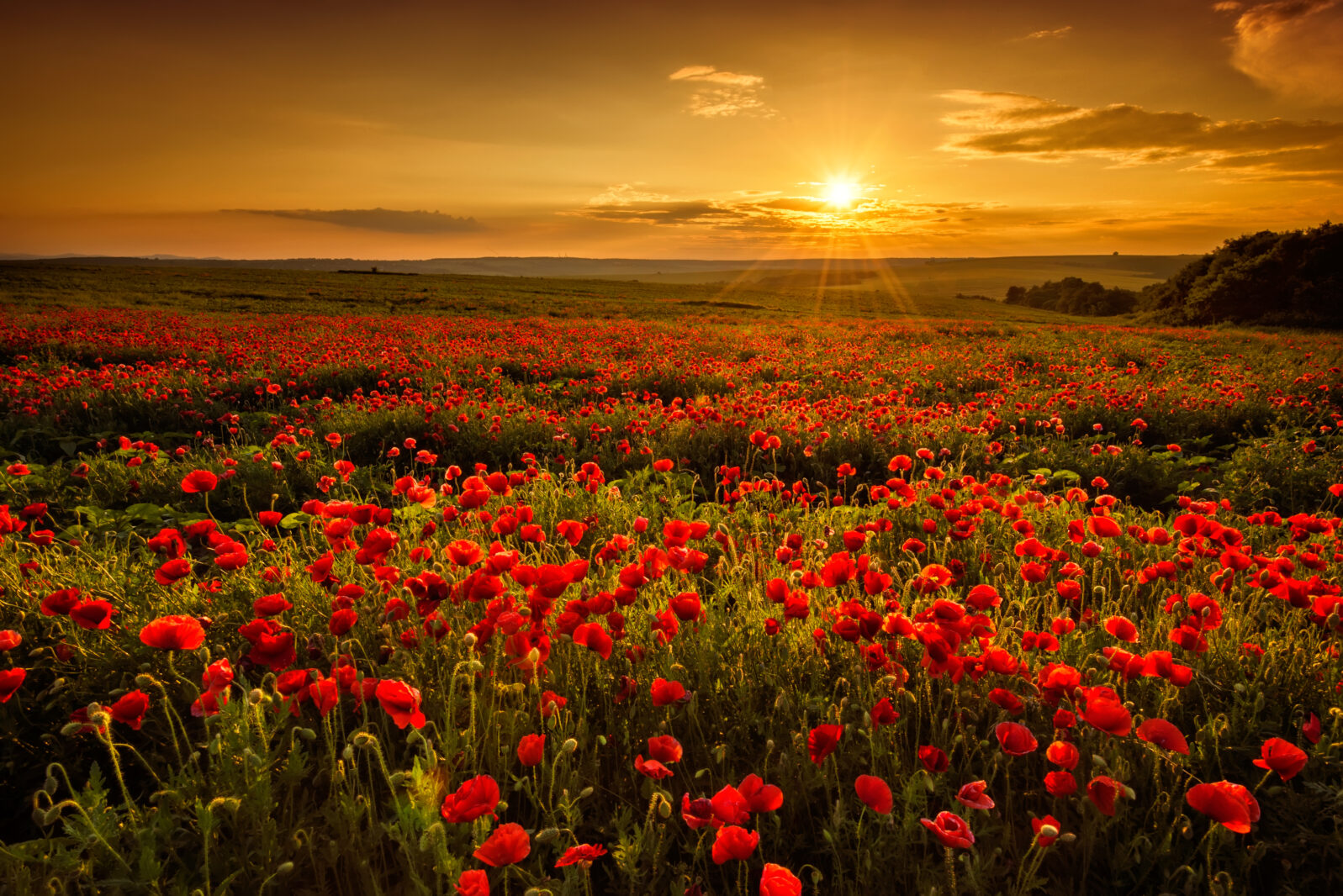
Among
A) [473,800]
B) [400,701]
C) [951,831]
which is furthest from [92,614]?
[951,831]

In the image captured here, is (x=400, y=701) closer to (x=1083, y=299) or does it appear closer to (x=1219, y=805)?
(x=1219, y=805)

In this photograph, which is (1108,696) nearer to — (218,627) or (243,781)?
(243,781)

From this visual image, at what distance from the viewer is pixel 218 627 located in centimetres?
275

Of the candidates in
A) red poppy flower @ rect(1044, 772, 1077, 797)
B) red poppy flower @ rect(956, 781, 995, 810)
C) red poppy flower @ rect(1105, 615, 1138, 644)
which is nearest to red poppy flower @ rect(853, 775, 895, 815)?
red poppy flower @ rect(956, 781, 995, 810)

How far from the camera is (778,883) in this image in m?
1.16

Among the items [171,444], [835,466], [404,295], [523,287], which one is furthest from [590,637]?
[523,287]

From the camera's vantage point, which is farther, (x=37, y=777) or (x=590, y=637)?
(x=37, y=777)

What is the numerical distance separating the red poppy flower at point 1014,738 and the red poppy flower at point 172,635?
7.06 feet

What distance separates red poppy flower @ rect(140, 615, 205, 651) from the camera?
172 cm

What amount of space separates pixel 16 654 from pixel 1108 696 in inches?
159

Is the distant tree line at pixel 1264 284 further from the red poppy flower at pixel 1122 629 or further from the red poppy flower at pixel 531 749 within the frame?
the red poppy flower at pixel 531 749

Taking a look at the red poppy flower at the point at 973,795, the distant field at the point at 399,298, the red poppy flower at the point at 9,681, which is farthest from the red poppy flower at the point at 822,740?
the distant field at the point at 399,298

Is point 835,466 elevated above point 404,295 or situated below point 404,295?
below

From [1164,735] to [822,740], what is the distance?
0.83 meters
